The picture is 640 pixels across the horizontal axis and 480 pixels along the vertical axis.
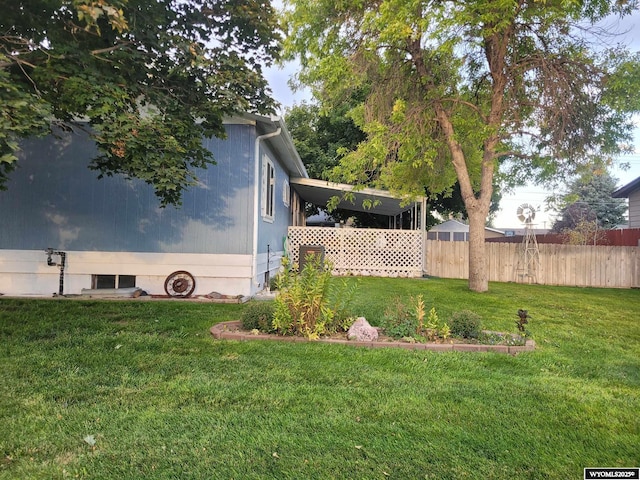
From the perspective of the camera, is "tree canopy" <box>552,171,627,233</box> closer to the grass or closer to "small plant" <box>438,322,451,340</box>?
the grass

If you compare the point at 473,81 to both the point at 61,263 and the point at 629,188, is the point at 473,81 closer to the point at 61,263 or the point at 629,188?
the point at 629,188

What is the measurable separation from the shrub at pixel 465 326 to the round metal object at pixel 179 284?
15.4 feet

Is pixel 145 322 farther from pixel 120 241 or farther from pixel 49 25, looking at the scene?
pixel 49 25

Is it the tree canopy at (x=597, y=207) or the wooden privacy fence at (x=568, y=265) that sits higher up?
the tree canopy at (x=597, y=207)

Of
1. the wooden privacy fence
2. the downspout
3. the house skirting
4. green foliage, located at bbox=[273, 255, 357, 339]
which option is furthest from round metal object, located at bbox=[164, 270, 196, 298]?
the wooden privacy fence

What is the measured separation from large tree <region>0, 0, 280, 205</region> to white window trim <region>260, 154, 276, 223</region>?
2821 millimetres

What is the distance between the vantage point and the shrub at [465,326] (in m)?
4.48

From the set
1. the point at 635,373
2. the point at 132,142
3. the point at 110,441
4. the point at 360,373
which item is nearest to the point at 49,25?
the point at 132,142

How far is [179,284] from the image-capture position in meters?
7.29

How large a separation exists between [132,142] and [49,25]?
5.68 feet

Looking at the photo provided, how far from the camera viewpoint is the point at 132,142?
4.11 metres

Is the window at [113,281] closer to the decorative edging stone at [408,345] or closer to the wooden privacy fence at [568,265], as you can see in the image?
the decorative edging stone at [408,345]

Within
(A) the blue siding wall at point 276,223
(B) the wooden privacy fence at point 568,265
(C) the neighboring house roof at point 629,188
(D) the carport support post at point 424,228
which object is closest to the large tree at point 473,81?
(A) the blue siding wall at point 276,223

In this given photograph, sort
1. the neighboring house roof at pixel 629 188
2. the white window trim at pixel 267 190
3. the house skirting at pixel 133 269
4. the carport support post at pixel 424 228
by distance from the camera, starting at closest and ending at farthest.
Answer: the house skirting at pixel 133 269 < the white window trim at pixel 267 190 < the carport support post at pixel 424 228 < the neighboring house roof at pixel 629 188
